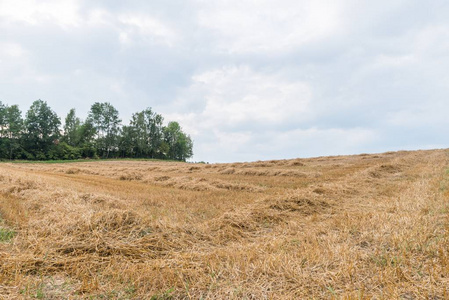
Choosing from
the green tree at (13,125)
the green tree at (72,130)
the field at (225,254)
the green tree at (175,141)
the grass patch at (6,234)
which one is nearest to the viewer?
the field at (225,254)

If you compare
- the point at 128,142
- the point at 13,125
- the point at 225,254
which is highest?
the point at 13,125

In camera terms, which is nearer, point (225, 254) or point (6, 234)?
point (225, 254)

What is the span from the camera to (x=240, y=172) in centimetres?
1491

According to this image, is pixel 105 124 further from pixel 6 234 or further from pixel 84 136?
pixel 6 234

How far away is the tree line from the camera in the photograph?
50.5m

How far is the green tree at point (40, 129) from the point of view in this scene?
52219 mm

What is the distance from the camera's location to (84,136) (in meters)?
60.3

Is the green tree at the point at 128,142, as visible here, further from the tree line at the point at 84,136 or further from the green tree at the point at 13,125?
the green tree at the point at 13,125

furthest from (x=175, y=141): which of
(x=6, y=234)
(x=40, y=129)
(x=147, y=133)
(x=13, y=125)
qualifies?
(x=6, y=234)

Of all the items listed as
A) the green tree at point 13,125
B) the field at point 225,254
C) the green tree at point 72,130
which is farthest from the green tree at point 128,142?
the field at point 225,254

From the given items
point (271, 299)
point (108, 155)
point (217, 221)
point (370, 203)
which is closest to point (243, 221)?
point (217, 221)

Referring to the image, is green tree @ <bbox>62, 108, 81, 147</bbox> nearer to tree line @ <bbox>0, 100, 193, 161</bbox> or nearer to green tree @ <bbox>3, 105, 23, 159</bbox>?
tree line @ <bbox>0, 100, 193, 161</bbox>

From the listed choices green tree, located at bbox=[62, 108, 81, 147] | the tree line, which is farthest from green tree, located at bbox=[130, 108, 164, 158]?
green tree, located at bbox=[62, 108, 81, 147]

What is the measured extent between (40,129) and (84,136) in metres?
9.17
